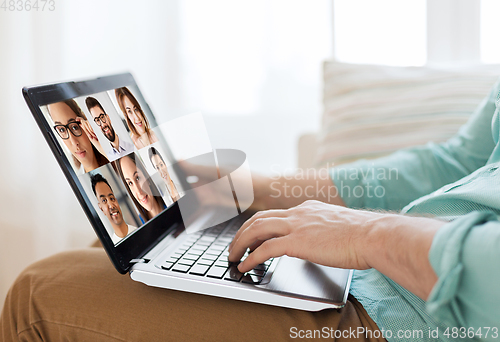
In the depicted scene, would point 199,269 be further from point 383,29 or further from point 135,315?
point 383,29

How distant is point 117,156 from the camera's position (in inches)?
22.9

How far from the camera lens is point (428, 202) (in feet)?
1.85

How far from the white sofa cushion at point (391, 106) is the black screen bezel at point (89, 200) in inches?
21.2

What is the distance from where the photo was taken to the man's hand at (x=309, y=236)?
18.0 inches

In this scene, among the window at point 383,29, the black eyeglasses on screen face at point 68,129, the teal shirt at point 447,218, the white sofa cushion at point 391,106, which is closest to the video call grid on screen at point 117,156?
the black eyeglasses on screen face at point 68,129

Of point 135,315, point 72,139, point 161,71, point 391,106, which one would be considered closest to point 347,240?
point 135,315

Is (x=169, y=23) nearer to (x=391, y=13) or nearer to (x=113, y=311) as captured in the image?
(x=391, y=13)

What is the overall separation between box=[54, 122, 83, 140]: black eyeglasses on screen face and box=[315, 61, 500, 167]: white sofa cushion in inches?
25.9

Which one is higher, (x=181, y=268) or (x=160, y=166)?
(x=160, y=166)

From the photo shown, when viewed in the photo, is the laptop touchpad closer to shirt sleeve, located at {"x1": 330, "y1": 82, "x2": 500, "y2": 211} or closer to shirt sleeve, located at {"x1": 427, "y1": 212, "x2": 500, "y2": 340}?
shirt sleeve, located at {"x1": 427, "y1": 212, "x2": 500, "y2": 340}

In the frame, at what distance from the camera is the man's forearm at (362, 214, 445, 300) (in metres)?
0.38

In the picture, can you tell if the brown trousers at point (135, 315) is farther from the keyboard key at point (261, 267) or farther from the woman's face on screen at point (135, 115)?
the woman's face on screen at point (135, 115)

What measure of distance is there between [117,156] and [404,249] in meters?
0.42

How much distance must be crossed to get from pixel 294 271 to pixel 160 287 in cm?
18
